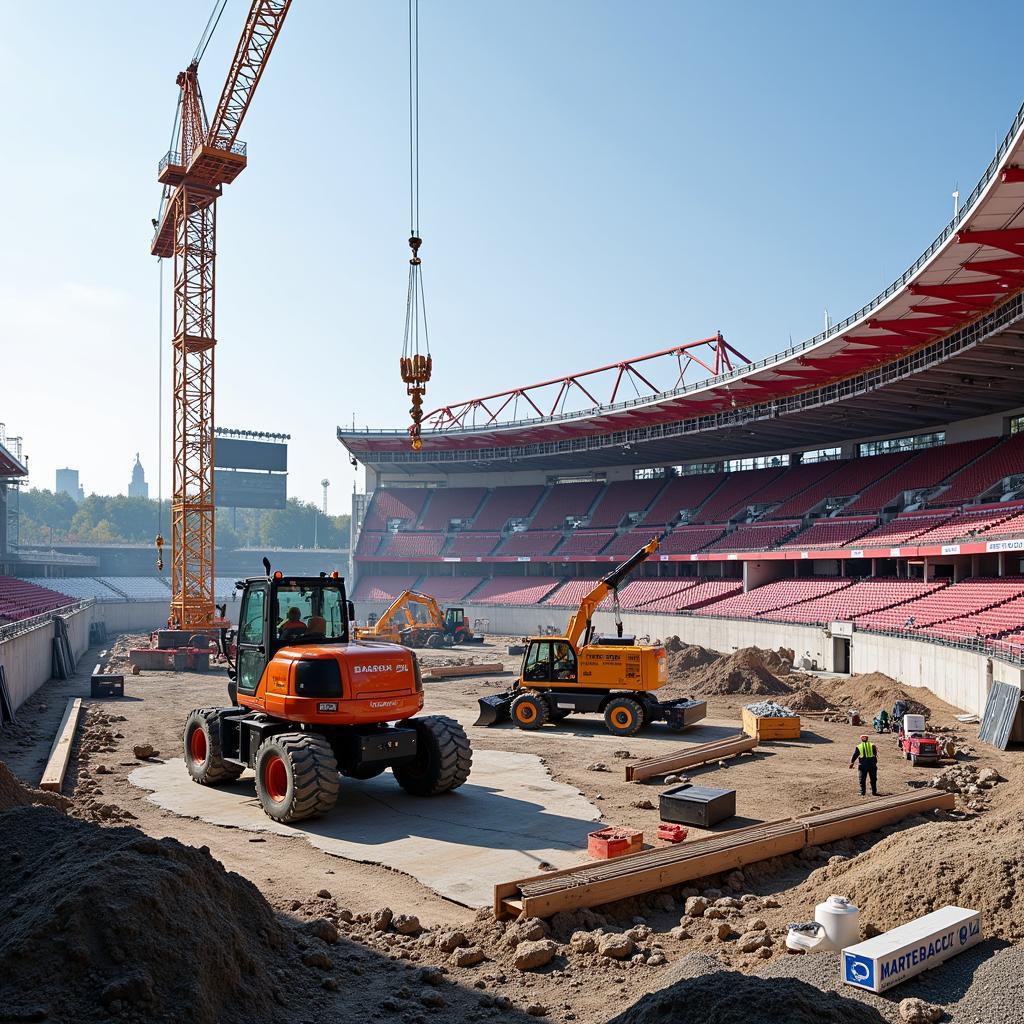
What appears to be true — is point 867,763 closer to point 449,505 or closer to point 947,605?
point 947,605

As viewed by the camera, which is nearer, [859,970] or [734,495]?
[859,970]

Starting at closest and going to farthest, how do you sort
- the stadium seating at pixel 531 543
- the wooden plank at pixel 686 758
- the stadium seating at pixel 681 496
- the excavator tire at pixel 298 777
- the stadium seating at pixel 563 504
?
1. the excavator tire at pixel 298 777
2. the wooden plank at pixel 686 758
3. the stadium seating at pixel 681 496
4. the stadium seating at pixel 531 543
5. the stadium seating at pixel 563 504

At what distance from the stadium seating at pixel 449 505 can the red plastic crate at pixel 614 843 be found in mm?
56701

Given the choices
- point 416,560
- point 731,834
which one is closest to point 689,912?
point 731,834

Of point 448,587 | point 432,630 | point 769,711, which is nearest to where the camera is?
point 769,711

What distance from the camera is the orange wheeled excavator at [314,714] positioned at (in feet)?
43.1

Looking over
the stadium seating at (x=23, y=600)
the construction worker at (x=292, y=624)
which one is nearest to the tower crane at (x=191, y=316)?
the stadium seating at (x=23, y=600)

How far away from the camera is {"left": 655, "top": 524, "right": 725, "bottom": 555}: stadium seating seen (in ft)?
166

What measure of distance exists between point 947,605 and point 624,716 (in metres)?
15.4

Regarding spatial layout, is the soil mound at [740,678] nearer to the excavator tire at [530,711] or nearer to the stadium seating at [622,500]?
the excavator tire at [530,711]

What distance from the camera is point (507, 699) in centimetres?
2319

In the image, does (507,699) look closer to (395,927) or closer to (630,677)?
(630,677)

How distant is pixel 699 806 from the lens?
13.2 m

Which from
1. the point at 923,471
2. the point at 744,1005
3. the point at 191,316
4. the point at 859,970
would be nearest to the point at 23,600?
the point at 191,316
